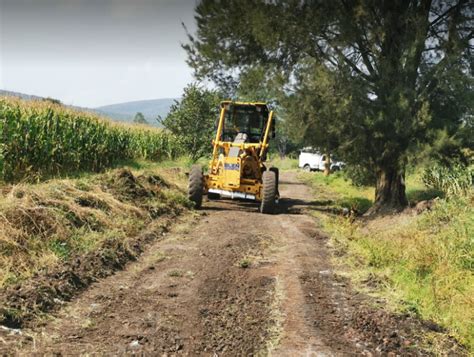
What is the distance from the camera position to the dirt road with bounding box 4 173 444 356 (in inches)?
162

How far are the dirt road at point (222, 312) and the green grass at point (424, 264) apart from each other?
1.41 ft

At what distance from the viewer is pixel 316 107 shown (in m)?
11.5

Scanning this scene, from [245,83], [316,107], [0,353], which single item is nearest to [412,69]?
[316,107]

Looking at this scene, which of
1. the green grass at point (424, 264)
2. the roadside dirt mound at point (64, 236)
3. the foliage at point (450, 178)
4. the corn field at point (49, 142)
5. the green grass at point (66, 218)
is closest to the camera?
the roadside dirt mound at point (64, 236)

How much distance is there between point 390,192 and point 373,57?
367 cm

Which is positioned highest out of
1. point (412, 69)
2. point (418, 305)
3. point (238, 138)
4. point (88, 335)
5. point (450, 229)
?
point (412, 69)

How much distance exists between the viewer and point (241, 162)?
1211cm

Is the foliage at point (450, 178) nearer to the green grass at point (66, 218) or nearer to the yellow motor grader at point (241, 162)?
the yellow motor grader at point (241, 162)

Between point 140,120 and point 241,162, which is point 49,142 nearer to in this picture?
point 241,162

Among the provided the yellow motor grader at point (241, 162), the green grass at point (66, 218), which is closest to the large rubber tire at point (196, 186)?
the yellow motor grader at point (241, 162)

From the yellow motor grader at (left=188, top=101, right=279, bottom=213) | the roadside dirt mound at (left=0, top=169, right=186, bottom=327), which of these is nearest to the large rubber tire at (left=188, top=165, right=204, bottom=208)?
the yellow motor grader at (left=188, top=101, right=279, bottom=213)

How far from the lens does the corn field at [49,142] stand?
33.9ft

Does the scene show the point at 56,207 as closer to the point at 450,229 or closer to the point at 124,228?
the point at 124,228

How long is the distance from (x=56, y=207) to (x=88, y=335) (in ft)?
12.3
